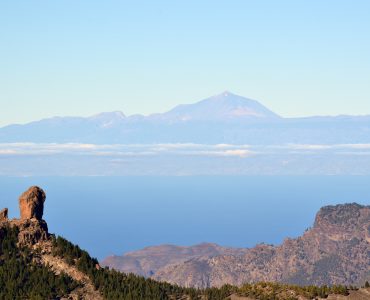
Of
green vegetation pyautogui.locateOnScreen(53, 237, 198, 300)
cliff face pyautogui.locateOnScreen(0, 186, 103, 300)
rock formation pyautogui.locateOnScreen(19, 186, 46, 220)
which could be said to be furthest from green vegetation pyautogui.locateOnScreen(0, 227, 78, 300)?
rock formation pyautogui.locateOnScreen(19, 186, 46, 220)

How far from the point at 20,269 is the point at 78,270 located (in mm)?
9611

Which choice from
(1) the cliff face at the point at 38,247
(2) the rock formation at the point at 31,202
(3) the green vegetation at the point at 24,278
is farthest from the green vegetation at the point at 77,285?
(2) the rock formation at the point at 31,202

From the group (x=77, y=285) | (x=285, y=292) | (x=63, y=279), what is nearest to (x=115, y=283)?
(x=77, y=285)

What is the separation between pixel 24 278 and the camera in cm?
13338

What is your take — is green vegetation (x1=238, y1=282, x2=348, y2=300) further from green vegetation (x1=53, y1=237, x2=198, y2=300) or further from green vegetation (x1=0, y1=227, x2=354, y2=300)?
green vegetation (x1=53, y1=237, x2=198, y2=300)

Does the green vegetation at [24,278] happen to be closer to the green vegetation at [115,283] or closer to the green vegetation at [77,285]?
the green vegetation at [77,285]

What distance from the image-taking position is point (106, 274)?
13688cm

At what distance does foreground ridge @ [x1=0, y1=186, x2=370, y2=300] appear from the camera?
12988 cm

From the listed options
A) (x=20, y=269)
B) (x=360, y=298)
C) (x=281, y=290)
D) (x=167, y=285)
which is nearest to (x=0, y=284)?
(x=20, y=269)

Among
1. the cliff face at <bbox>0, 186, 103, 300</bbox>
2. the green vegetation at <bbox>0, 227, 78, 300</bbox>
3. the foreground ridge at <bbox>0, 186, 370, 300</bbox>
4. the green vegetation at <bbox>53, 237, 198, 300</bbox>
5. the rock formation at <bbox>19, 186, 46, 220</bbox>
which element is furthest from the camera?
the rock formation at <bbox>19, 186, 46, 220</bbox>

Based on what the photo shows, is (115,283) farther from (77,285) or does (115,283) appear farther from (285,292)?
(285,292)

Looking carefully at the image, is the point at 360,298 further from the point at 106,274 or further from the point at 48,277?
the point at 48,277

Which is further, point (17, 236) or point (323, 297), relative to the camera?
→ point (17, 236)

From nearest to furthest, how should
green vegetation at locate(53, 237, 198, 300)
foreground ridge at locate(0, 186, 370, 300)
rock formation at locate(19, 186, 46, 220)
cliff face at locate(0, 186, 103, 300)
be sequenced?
foreground ridge at locate(0, 186, 370, 300) → green vegetation at locate(53, 237, 198, 300) → cliff face at locate(0, 186, 103, 300) → rock formation at locate(19, 186, 46, 220)
